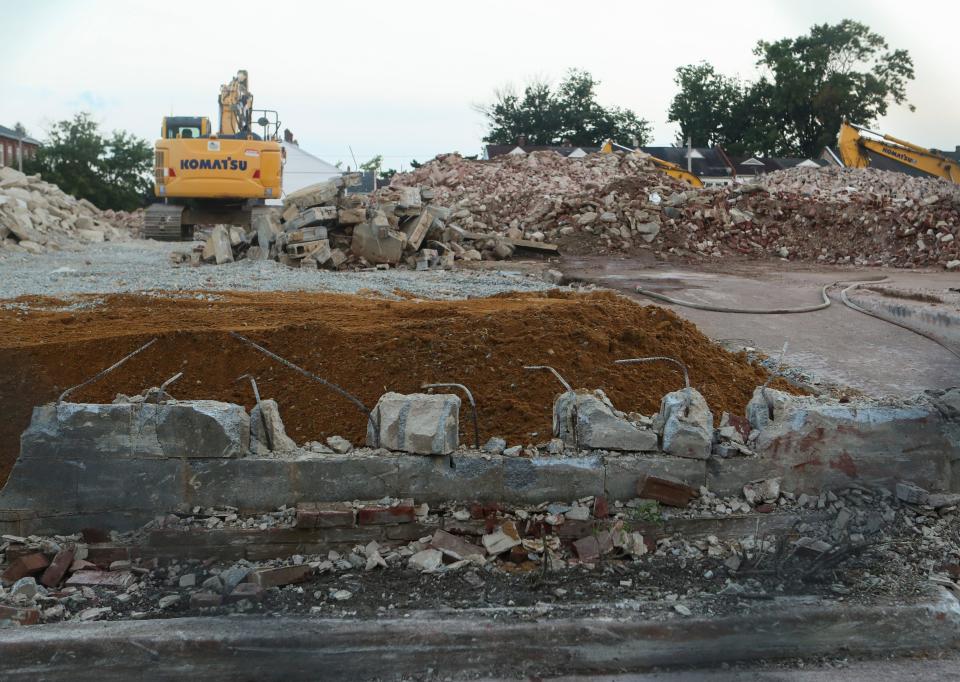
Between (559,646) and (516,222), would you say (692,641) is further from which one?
(516,222)

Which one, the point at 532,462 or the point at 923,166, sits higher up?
the point at 923,166

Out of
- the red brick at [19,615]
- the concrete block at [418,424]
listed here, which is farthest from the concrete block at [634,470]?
the red brick at [19,615]

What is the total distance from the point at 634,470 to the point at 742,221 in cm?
1382

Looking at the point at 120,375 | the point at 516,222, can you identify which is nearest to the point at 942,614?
the point at 120,375

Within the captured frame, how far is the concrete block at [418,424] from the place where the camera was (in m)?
4.03

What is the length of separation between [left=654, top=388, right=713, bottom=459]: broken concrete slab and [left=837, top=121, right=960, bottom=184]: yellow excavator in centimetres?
2273

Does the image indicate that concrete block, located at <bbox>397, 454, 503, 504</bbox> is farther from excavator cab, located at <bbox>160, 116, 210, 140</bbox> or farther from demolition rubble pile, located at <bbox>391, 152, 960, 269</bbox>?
excavator cab, located at <bbox>160, 116, 210, 140</bbox>

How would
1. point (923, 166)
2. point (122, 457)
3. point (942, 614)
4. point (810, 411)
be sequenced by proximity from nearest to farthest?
point (942, 614) → point (122, 457) → point (810, 411) → point (923, 166)

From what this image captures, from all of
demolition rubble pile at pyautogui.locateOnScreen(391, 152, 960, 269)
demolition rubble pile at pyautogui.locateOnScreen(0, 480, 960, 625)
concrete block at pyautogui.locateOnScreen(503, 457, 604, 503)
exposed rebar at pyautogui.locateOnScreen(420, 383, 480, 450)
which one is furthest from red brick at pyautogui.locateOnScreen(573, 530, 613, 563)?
demolition rubble pile at pyautogui.locateOnScreen(391, 152, 960, 269)

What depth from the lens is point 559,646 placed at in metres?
3.16

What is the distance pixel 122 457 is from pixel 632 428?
2.38m

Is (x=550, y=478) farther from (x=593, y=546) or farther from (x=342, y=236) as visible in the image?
(x=342, y=236)

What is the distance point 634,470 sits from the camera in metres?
4.16

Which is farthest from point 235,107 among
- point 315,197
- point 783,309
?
point 783,309
